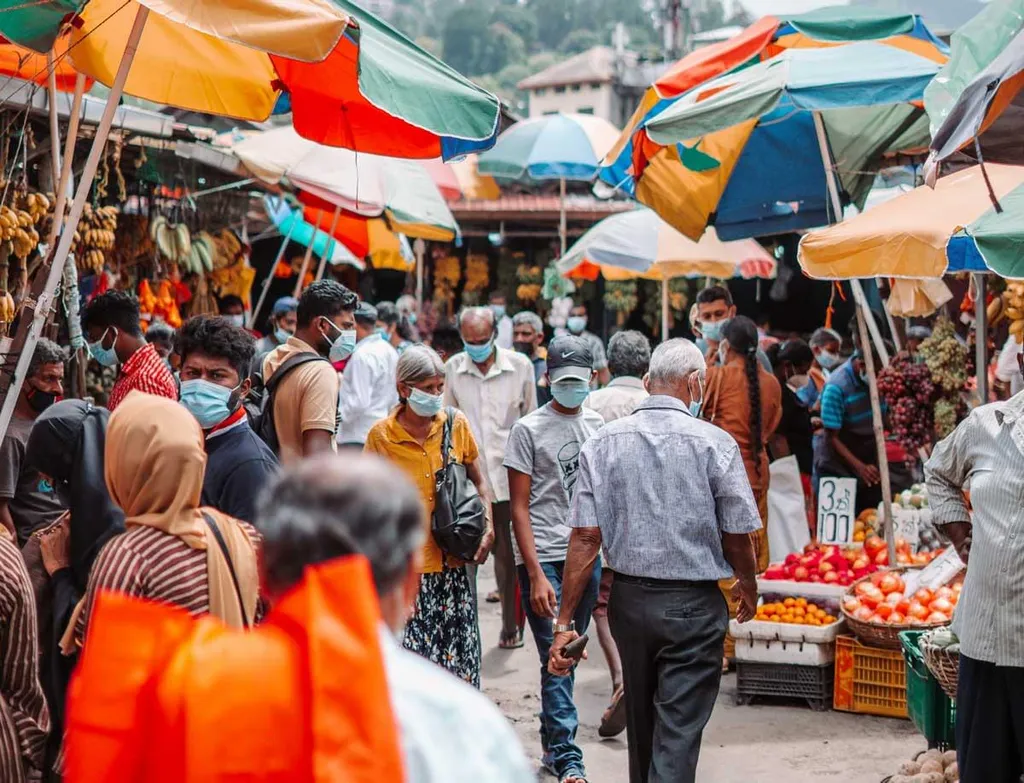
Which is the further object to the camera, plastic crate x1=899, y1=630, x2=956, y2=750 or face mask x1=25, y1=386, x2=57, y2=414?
plastic crate x1=899, y1=630, x2=956, y2=750

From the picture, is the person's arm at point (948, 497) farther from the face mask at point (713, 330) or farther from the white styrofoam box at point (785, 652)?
the face mask at point (713, 330)

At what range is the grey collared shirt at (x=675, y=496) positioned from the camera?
164 inches

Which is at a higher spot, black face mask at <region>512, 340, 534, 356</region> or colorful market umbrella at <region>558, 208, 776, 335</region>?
colorful market umbrella at <region>558, 208, 776, 335</region>

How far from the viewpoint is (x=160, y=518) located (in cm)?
265

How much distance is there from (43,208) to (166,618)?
17.2 ft

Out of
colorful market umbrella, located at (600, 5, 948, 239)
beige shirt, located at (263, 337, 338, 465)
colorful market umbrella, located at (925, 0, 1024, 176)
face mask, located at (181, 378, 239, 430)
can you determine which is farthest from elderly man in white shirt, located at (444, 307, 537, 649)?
colorful market umbrella, located at (925, 0, 1024, 176)

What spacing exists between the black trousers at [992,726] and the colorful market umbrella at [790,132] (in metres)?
3.34

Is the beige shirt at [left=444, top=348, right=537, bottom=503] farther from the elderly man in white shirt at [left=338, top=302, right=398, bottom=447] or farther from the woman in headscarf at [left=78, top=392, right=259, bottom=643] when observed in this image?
the woman in headscarf at [left=78, top=392, right=259, bottom=643]

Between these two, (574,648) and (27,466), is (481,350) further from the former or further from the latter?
(27,466)

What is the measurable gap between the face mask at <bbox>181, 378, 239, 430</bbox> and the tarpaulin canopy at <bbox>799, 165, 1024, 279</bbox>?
3.22 meters

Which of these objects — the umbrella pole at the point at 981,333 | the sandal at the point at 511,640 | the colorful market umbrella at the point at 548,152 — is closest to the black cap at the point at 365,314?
the sandal at the point at 511,640

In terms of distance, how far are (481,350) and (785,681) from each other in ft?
8.82

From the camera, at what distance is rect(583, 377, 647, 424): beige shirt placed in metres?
6.41

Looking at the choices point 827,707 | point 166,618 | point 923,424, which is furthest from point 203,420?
point 923,424
